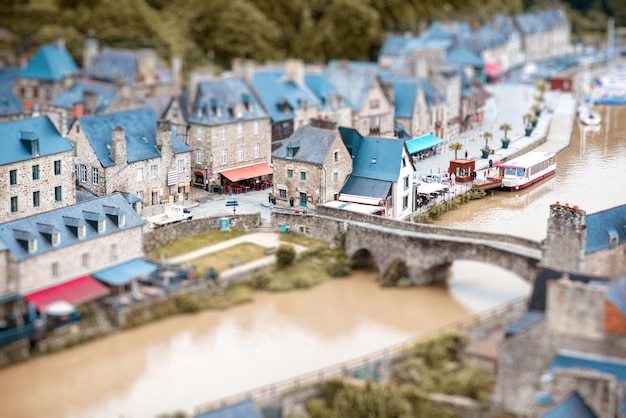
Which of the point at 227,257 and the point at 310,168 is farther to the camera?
the point at 310,168

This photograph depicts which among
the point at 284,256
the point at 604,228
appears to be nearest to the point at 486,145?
the point at 604,228

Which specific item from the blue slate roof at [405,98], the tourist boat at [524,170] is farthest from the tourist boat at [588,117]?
the tourist boat at [524,170]

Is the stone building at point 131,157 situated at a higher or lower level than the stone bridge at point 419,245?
higher

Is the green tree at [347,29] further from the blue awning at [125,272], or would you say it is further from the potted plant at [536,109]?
the blue awning at [125,272]

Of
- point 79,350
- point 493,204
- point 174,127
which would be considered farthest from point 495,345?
point 174,127

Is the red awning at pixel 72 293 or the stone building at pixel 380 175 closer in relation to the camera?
the red awning at pixel 72 293

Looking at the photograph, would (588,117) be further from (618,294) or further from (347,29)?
(618,294)

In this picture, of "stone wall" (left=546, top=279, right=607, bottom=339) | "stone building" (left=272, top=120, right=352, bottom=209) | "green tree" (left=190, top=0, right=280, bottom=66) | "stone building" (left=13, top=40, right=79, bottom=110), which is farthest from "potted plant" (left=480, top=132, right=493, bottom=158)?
"stone wall" (left=546, top=279, right=607, bottom=339)
